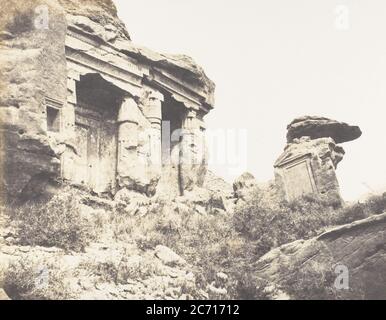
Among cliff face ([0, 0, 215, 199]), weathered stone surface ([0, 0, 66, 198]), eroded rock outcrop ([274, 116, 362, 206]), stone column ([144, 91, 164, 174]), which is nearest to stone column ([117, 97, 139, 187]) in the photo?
stone column ([144, 91, 164, 174])

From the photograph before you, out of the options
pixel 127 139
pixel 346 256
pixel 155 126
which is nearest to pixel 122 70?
pixel 155 126

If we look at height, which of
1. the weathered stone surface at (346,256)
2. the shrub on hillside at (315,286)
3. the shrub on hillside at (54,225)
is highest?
the shrub on hillside at (54,225)

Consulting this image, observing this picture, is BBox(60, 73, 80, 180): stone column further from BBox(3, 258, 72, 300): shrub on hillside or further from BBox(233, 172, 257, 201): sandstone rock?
BBox(233, 172, 257, 201): sandstone rock

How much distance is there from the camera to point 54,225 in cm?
1097

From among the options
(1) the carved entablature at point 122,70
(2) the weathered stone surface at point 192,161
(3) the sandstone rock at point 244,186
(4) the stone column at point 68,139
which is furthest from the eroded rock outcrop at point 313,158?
(4) the stone column at point 68,139

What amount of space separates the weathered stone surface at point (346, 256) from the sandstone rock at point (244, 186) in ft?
18.7

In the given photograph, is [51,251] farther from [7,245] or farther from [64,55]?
[64,55]

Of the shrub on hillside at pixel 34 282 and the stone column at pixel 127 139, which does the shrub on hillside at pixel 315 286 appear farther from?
the stone column at pixel 127 139

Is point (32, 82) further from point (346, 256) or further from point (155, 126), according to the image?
point (346, 256)

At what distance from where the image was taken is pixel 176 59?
18188 mm

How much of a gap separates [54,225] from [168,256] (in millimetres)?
2146

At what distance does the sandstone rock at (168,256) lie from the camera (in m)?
11.2

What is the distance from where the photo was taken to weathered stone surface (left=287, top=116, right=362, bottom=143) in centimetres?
1703

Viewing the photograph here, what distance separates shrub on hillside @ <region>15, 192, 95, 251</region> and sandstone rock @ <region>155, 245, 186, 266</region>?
1281 mm
